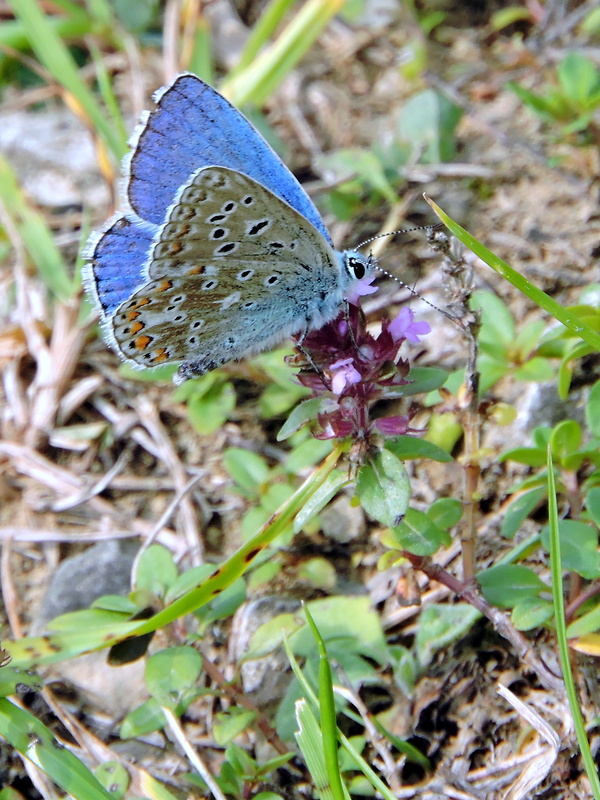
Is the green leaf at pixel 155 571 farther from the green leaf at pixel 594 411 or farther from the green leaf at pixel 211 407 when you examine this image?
the green leaf at pixel 594 411

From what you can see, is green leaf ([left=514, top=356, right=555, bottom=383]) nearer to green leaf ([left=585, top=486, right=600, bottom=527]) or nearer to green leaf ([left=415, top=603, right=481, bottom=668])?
green leaf ([left=585, top=486, right=600, bottom=527])

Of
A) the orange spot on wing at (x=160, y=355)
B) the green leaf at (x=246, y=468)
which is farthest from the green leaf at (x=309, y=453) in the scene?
the orange spot on wing at (x=160, y=355)

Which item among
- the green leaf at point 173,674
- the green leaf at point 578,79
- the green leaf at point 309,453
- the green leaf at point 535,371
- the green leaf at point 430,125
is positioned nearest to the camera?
the green leaf at point 173,674

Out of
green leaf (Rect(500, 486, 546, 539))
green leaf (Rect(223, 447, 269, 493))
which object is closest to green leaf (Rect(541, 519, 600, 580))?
green leaf (Rect(500, 486, 546, 539))

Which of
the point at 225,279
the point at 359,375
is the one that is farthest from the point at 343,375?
the point at 225,279

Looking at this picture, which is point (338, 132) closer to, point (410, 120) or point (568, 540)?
point (410, 120)
